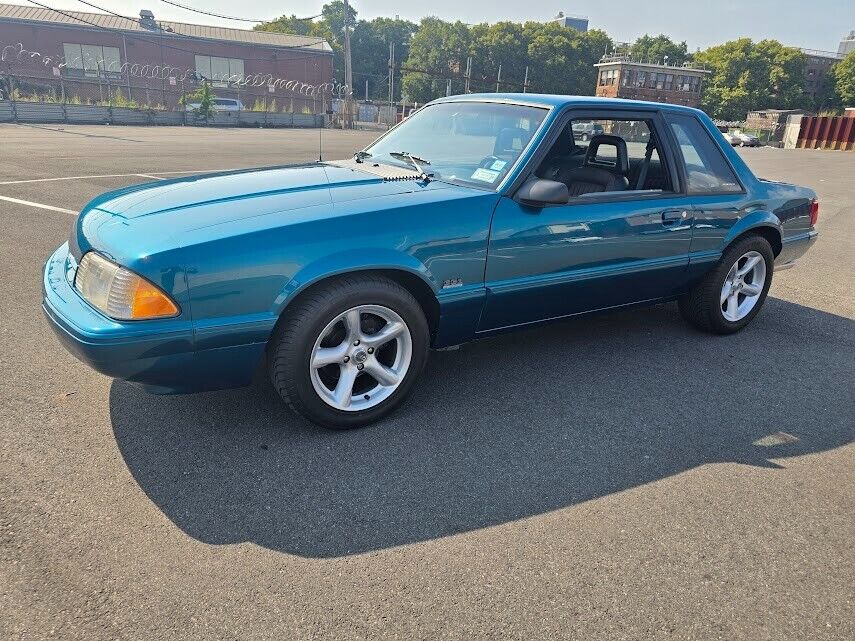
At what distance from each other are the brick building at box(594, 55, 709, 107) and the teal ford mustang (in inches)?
3596

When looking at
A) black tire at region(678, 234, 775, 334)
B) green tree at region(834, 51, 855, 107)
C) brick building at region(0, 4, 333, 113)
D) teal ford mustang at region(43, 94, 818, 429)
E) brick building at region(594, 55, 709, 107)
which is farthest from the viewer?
green tree at region(834, 51, 855, 107)

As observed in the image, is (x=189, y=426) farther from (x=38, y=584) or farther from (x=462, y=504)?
(x=462, y=504)

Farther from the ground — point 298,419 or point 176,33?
point 176,33

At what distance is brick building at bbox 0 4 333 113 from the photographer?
51438mm

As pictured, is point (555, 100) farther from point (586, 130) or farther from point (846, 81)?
point (846, 81)

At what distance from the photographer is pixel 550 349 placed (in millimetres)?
4082

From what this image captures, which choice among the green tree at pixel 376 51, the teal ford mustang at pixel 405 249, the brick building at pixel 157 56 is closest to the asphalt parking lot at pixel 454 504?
the teal ford mustang at pixel 405 249

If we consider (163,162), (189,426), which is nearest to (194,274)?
(189,426)

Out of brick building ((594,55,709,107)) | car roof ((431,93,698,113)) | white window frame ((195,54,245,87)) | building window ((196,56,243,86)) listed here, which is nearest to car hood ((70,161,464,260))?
car roof ((431,93,698,113))

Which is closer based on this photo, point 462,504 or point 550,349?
point 462,504

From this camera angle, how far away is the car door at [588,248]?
3229mm

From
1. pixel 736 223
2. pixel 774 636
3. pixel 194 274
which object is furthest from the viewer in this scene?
pixel 736 223

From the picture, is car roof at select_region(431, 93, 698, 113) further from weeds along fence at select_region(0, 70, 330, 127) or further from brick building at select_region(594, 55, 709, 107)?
brick building at select_region(594, 55, 709, 107)

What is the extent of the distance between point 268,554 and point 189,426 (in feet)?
3.23
